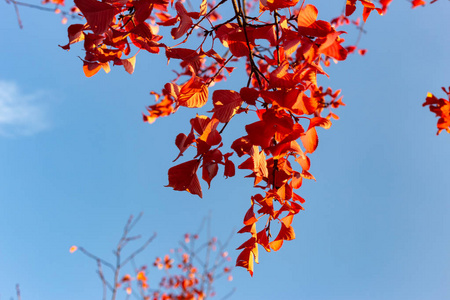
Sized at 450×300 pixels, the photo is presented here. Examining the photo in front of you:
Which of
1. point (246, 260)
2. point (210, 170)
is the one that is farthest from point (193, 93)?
point (246, 260)

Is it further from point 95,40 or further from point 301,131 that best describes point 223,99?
point 95,40

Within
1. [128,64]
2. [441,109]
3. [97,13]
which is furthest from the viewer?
[441,109]

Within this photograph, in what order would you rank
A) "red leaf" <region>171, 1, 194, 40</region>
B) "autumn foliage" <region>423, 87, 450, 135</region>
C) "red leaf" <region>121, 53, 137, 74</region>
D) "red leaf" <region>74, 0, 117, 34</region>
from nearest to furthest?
"red leaf" <region>74, 0, 117, 34</region> < "red leaf" <region>171, 1, 194, 40</region> < "red leaf" <region>121, 53, 137, 74</region> < "autumn foliage" <region>423, 87, 450, 135</region>

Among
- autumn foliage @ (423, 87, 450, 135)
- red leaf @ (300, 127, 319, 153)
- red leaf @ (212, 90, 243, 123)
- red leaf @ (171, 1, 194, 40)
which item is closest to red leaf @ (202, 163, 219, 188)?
red leaf @ (212, 90, 243, 123)

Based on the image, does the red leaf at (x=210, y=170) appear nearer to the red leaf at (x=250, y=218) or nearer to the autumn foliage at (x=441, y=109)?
the red leaf at (x=250, y=218)

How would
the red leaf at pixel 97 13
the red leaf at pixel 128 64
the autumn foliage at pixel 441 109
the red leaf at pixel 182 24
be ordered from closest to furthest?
the red leaf at pixel 97 13, the red leaf at pixel 182 24, the red leaf at pixel 128 64, the autumn foliage at pixel 441 109

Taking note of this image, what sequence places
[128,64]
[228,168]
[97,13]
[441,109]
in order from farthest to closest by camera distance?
[441,109] → [128,64] → [228,168] → [97,13]

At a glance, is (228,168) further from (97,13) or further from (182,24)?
(97,13)

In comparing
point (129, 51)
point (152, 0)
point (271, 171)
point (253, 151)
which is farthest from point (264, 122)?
point (129, 51)

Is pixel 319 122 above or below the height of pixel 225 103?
below

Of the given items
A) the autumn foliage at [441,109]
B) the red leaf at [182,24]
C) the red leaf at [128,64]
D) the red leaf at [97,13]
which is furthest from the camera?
the autumn foliage at [441,109]

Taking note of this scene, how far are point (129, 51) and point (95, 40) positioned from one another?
14 cm

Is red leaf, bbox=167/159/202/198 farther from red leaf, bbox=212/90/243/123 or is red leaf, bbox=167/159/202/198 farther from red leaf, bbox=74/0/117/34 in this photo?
red leaf, bbox=74/0/117/34

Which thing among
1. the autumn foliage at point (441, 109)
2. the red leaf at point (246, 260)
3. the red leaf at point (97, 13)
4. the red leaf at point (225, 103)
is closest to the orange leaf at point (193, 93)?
the red leaf at point (225, 103)
